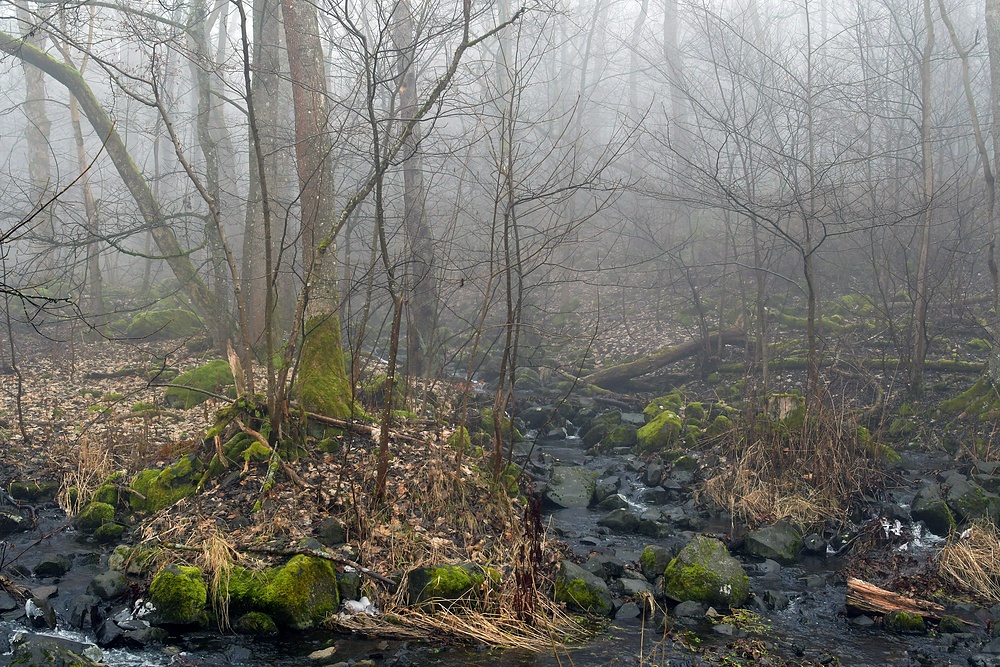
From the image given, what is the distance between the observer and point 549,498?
890cm

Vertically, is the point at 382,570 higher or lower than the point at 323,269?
lower

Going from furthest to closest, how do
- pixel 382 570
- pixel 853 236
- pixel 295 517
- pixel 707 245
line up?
1. pixel 707 245
2. pixel 853 236
3. pixel 295 517
4. pixel 382 570

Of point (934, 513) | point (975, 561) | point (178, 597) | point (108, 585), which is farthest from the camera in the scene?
point (934, 513)

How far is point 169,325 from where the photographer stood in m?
15.0

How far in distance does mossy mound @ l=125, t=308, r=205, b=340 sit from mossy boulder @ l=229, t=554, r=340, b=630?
397 inches

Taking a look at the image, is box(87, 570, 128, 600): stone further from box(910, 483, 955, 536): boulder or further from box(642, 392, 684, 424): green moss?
box(642, 392, 684, 424): green moss

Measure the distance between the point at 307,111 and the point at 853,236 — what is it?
40.0 ft

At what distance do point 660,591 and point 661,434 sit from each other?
15.0 feet

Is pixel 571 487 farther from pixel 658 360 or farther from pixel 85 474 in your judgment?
pixel 658 360

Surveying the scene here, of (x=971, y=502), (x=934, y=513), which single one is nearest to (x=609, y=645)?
→ (x=934, y=513)

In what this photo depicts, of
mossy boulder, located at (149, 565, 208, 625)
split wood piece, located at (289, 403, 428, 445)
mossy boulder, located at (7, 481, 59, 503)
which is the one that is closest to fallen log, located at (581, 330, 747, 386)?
split wood piece, located at (289, 403, 428, 445)

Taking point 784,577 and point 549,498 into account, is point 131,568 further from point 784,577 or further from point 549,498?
point 784,577

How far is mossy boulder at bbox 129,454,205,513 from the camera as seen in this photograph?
733cm

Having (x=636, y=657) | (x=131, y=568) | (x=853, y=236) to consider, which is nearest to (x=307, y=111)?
(x=131, y=568)
